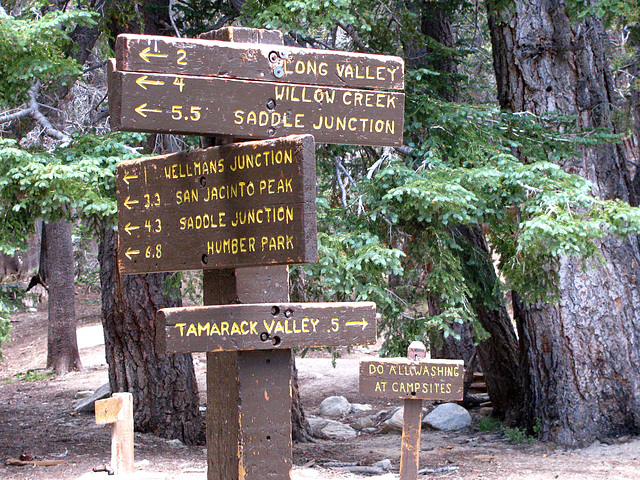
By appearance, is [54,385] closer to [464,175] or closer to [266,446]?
[464,175]

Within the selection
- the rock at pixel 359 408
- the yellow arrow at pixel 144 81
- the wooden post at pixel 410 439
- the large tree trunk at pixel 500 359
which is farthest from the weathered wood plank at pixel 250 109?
the rock at pixel 359 408

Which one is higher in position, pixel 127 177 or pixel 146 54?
pixel 146 54

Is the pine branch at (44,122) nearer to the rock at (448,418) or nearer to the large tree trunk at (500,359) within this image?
the large tree trunk at (500,359)

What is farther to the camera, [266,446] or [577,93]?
[577,93]

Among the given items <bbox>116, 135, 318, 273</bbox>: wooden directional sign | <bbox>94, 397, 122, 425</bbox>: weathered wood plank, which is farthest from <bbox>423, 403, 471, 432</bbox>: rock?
<bbox>116, 135, 318, 273</bbox>: wooden directional sign

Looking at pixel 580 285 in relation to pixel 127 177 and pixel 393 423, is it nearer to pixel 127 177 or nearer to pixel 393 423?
pixel 393 423

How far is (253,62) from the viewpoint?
8.73ft

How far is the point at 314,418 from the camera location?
36.6 ft

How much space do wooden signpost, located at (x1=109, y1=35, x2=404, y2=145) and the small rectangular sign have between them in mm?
2659

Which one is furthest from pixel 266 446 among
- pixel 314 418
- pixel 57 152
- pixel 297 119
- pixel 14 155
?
pixel 314 418

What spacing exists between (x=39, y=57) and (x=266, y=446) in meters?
4.52

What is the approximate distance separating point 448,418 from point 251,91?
908cm

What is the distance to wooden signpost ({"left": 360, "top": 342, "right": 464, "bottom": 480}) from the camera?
5105 millimetres

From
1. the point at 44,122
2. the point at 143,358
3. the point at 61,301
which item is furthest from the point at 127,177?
the point at 61,301
